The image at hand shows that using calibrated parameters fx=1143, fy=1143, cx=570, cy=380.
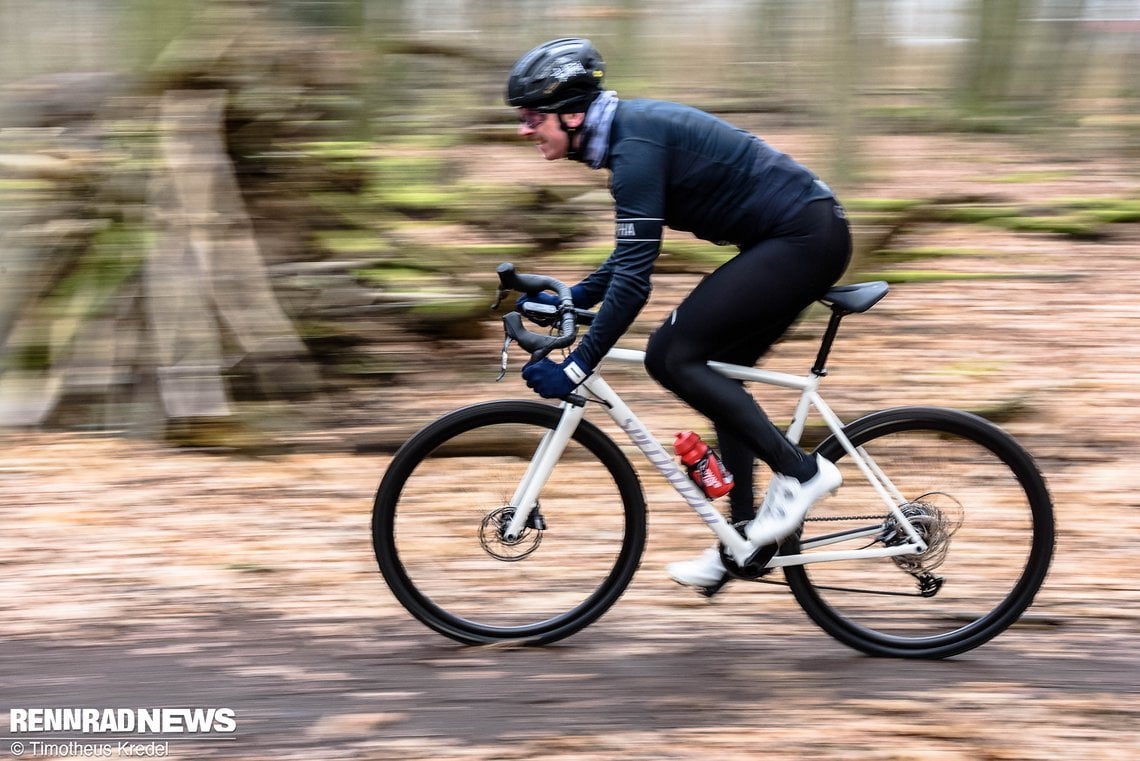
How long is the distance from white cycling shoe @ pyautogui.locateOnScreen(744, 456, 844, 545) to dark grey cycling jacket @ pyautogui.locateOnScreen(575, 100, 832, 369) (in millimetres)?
798

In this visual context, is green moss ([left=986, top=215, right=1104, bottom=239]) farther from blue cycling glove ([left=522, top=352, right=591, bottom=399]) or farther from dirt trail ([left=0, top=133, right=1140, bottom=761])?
blue cycling glove ([left=522, top=352, right=591, bottom=399])

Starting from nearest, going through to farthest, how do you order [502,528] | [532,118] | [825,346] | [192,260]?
[532,118]
[825,346]
[502,528]
[192,260]

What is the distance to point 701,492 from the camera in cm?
414

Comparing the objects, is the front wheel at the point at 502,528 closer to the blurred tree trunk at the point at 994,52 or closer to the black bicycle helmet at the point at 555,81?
the black bicycle helmet at the point at 555,81

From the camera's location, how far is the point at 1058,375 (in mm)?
7227

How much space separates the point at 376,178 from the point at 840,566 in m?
4.30

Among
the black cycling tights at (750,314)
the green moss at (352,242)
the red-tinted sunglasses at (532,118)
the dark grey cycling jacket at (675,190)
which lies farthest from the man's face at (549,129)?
the green moss at (352,242)

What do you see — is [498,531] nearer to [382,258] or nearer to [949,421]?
[949,421]

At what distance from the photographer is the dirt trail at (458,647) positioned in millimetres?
3641

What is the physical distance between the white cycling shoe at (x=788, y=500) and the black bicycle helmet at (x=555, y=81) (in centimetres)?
147

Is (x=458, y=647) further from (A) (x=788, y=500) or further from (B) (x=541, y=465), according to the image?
(A) (x=788, y=500)

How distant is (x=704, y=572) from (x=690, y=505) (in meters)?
0.26

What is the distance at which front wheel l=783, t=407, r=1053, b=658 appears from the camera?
13.2ft

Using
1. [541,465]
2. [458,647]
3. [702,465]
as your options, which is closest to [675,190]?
[702,465]
